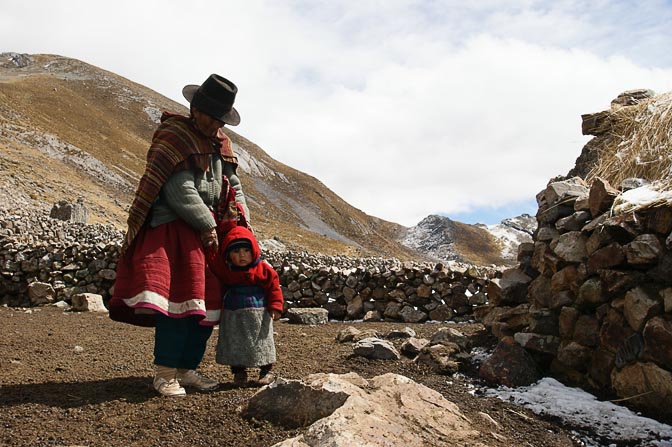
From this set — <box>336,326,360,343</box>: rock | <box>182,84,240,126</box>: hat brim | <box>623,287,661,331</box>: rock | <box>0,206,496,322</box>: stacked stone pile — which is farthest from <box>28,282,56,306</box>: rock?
<box>623,287,661,331</box>: rock

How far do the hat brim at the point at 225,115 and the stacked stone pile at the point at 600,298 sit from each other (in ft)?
10.2

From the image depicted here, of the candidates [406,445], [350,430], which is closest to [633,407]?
[406,445]

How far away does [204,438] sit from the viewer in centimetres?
310

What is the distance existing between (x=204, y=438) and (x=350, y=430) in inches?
40.3

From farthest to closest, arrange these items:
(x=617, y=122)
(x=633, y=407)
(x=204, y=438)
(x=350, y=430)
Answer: (x=617, y=122), (x=633, y=407), (x=204, y=438), (x=350, y=430)

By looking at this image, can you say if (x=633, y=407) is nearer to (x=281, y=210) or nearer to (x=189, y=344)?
(x=189, y=344)

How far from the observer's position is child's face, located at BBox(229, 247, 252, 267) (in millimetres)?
4051

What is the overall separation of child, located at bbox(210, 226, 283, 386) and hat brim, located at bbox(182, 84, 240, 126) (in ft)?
2.89

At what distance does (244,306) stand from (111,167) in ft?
142

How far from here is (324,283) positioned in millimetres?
10078

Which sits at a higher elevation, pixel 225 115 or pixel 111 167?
pixel 111 167

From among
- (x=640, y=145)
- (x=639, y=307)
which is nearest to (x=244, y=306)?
(x=639, y=307)

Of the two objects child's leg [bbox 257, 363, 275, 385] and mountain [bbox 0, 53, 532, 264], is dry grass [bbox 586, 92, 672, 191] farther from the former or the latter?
mountain [bbox 0, 53, 532, 264]

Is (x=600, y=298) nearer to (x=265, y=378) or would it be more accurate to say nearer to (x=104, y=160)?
(x=265, y=378)
